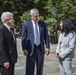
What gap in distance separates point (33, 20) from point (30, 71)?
132cm

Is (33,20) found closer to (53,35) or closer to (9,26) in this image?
(9,26)

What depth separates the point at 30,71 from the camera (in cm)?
658

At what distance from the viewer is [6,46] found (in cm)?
511

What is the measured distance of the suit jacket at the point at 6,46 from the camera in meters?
4.96

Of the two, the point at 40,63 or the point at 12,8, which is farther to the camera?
the point at 12,8

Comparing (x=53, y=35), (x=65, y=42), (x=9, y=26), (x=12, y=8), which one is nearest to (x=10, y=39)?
(x=9, y=26)

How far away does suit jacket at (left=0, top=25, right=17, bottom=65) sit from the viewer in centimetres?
496

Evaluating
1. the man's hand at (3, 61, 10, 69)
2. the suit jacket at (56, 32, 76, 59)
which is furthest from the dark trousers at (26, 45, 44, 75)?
the man's hand at (3, 61, 10, 69)

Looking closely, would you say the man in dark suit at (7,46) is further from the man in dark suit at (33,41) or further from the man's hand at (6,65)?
the man in dark suit at (33,41)

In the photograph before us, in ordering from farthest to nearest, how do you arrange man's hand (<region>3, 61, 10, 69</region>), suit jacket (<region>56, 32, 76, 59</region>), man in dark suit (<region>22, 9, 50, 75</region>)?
man in dark suit (<region>22, 9, 50, 75</region>), suit jacket (<region>56, 32, 76, 59</region>), man's hand (<region>3, 61, 10, 69</region>)

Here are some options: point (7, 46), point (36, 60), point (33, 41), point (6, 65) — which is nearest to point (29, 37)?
point (33, 41)

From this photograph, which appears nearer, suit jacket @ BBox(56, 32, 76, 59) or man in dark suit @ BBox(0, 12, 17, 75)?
man in dark suit @ BBox(0, 12, 17, 75)

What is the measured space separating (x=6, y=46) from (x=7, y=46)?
0.08 feet

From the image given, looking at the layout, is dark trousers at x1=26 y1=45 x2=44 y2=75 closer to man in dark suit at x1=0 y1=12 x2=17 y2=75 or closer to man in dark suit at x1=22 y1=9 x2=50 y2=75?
man in dark suit at x1=22 y1=9 x2=50 y2=75
